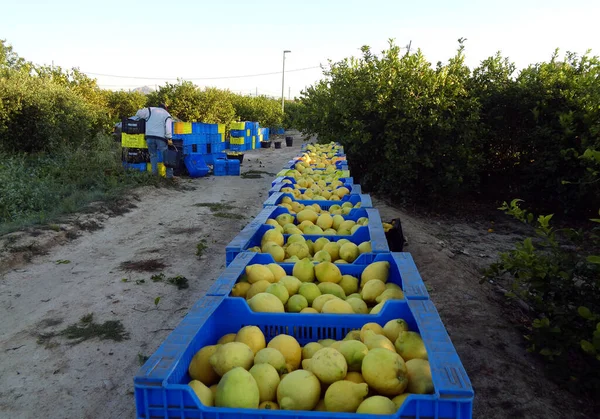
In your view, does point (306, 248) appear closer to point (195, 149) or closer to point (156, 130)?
point (156, 130)

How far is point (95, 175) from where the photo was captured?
34.2ft

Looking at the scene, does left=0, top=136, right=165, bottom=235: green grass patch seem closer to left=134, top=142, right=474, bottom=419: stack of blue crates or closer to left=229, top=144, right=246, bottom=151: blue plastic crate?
left=134, top=142, right=474, bottom=419: stack of blue crates

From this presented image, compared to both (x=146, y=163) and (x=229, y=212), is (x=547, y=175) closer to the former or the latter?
(x=229, y=212)

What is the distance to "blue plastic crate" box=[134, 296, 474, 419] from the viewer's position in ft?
4.27

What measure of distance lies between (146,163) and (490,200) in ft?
29.9

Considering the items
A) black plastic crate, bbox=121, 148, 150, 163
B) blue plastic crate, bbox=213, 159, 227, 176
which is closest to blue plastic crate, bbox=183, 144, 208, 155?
blue plastic crate, bbox=213, 159, 227, 176

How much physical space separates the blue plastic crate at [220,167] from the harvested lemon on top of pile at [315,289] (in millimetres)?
11936

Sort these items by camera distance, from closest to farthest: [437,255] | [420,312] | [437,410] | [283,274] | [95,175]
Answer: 1. [437,410]
2. [420,312]
3. [283,274]
4. [437,255]
5. [95,175]

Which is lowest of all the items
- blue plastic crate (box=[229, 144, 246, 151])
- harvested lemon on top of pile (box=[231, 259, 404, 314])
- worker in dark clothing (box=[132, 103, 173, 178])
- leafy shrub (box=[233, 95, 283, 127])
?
blue plastic crate (box=[229, 144, 246, 151])

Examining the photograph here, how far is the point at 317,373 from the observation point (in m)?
1.69

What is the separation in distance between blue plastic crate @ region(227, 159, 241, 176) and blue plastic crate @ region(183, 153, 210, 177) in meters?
0.70

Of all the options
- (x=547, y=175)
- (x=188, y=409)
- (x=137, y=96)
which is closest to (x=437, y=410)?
(x=188, y=409)

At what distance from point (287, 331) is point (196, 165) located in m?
12.3

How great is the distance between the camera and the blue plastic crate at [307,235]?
Result: 2818 millimetres
